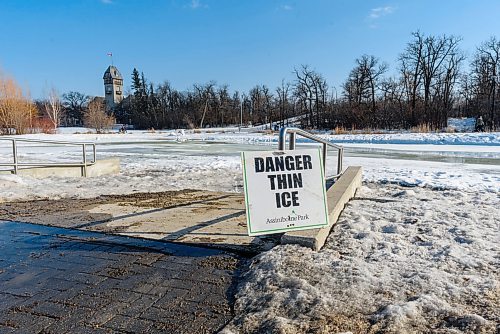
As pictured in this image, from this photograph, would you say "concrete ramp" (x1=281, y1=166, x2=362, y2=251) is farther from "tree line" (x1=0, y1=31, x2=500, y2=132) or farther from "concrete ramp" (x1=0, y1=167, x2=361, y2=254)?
"tree line" (x1=0, y1=31, x2=500, y2=132)

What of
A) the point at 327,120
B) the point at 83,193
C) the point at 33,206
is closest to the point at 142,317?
the point at 33,206

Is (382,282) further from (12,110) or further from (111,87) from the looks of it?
(111,87)

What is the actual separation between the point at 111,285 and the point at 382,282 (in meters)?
2.17

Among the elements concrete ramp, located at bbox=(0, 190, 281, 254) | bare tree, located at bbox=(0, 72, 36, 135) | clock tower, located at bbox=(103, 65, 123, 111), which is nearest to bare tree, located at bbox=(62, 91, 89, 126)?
clock tower, located at bbox=(103, 65, 123, 111)

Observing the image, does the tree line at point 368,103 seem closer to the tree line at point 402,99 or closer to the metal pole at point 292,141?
the tree line at point 402,99

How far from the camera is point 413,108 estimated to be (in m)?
47.2

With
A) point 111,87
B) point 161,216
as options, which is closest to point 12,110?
point 161,216

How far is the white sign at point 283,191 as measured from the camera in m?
3.44

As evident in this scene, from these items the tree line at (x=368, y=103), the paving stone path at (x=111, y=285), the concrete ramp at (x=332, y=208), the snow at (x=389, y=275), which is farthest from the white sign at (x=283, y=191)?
the tree line at (x=368, y=103)

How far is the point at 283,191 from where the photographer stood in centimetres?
356

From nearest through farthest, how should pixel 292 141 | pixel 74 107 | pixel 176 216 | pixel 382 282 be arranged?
pixel 382 282, pixel 292 141, pixel 176 216, pixel 74 107

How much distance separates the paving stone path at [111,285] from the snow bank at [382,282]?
0.97 feet

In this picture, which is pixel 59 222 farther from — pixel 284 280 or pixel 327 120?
pixel 327 120

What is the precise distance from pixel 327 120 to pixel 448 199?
53.2 metres
